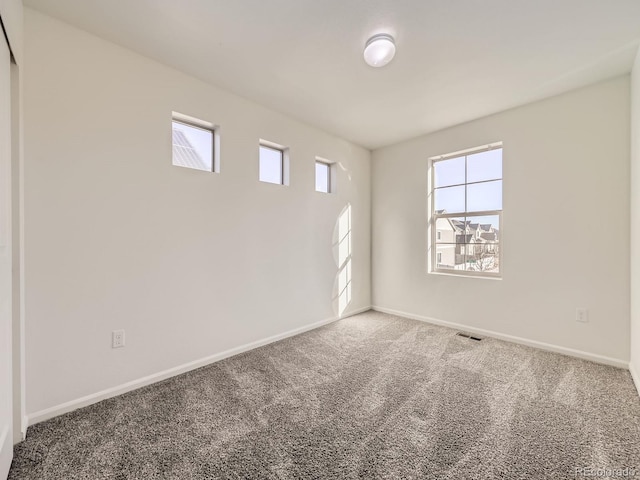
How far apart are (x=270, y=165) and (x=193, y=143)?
850mm

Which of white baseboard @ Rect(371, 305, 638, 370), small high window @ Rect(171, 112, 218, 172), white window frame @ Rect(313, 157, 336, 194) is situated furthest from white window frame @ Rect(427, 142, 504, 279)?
small high window @ Rect(171, 112, 218, 172)

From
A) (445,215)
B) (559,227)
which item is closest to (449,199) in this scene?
(445,215)

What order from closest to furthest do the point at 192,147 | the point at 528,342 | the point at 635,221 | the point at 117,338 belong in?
Answer: the point at 117,338 → the point at 635,221 → the point at 192,147 → the point at 528,342

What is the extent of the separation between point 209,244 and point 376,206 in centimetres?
270

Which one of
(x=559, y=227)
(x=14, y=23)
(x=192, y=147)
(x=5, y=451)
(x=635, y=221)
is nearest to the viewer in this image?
(x=5, y=451)

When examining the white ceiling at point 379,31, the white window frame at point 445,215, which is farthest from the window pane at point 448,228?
the white ceiling at point 379,31

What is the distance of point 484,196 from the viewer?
3.35 metres

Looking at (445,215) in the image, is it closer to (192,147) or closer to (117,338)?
(192,147)

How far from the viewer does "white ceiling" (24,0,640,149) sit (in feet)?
5.63

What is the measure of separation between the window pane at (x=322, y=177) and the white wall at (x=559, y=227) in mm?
1436

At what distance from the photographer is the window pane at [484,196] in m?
3.22

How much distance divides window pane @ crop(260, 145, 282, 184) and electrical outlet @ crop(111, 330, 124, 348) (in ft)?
6.09

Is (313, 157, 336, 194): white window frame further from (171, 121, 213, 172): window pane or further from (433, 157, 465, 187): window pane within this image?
(171, 121, 213, 172): window pane

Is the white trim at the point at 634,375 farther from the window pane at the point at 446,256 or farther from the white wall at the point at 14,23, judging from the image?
the white wall at the point at 14,23
